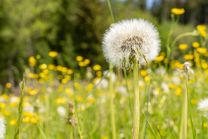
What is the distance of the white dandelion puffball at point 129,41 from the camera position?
684 millimetres

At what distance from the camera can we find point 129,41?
69cm

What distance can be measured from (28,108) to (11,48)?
13.1m

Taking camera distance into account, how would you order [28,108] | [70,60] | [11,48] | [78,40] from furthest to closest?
[78,40] < [70,60] < [11,48] < [28,108]

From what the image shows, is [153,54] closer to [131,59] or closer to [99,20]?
[131,59]

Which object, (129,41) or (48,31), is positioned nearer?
(129,41)

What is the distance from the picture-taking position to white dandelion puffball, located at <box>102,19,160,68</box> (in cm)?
68

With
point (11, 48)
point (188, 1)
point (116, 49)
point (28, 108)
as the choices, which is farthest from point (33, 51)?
point (188, 1)

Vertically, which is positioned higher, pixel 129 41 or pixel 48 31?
pixel 48 31

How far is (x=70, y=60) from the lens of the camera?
638 inches

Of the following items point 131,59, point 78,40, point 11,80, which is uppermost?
point 78,40

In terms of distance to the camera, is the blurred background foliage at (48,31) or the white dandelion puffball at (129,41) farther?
the blurred background foliage at (48,31)

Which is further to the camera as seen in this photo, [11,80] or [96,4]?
[96,4]

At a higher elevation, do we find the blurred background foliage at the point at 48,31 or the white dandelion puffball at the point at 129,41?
the blurred background foliage at the point at 48,31

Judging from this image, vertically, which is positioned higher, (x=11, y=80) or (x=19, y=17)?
(x=19, y=17)
